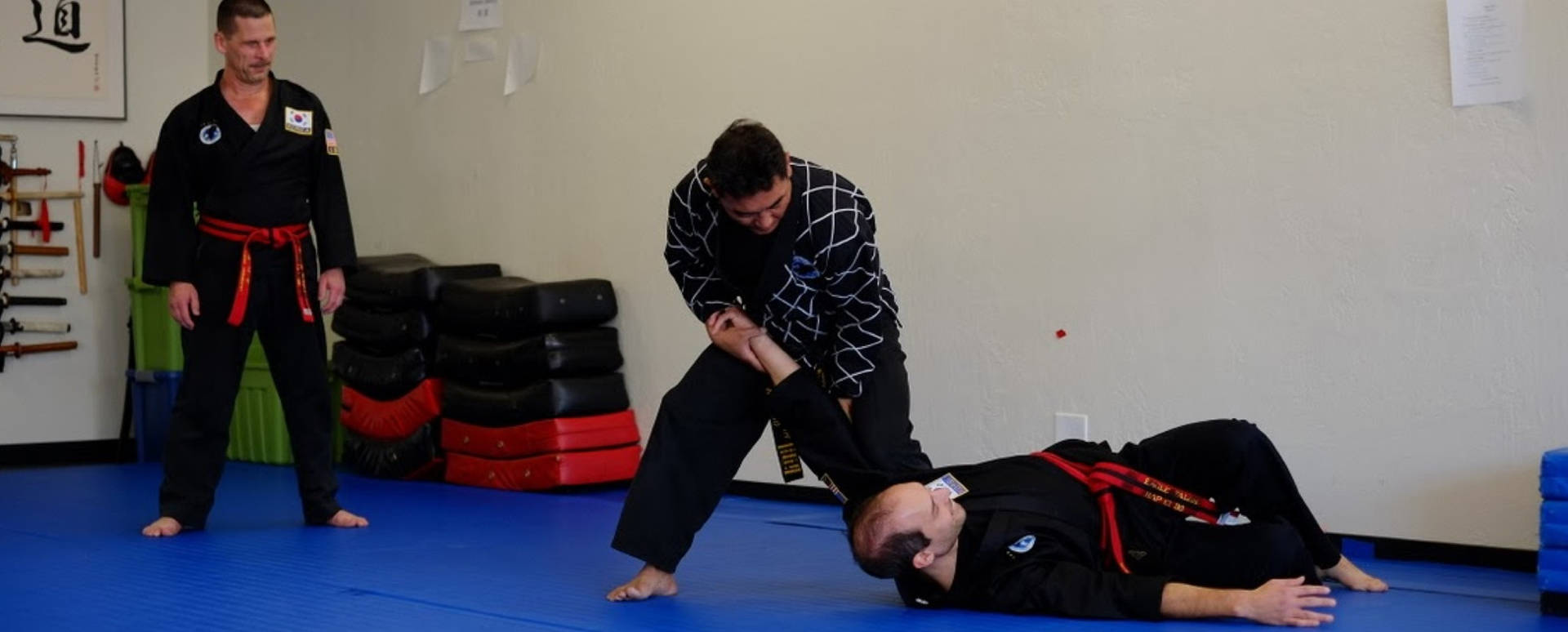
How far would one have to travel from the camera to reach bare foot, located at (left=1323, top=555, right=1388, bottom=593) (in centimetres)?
376

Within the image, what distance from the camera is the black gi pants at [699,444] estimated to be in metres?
3.76

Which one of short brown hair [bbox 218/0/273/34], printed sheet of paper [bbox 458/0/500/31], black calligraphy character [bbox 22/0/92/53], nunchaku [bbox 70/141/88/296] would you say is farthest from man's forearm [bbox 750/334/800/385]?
black calligraphy character [bbox 22/0/92/53]

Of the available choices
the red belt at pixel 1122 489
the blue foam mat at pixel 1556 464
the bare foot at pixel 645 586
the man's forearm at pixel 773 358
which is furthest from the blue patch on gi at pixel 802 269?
the blue foam mat at pixel 1556 464

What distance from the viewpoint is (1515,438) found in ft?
13.7

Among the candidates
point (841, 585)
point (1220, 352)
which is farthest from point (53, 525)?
point (1220, 352)

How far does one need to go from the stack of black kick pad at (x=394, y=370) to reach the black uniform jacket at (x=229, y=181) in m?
1.58

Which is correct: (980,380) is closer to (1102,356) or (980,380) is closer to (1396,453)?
(1102,356)

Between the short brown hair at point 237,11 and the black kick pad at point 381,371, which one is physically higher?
the short brown hair at point 237,11

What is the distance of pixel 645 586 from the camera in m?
3.84

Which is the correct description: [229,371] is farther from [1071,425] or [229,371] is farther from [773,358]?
[1071,425]

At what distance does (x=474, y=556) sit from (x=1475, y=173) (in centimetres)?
275

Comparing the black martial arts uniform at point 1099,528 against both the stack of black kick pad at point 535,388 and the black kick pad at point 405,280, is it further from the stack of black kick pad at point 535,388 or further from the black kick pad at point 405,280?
the black kick pad at point 405,280

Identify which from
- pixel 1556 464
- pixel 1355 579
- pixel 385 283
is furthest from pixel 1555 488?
pixel 385 283

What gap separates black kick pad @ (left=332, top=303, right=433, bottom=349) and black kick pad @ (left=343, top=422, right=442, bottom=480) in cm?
36
